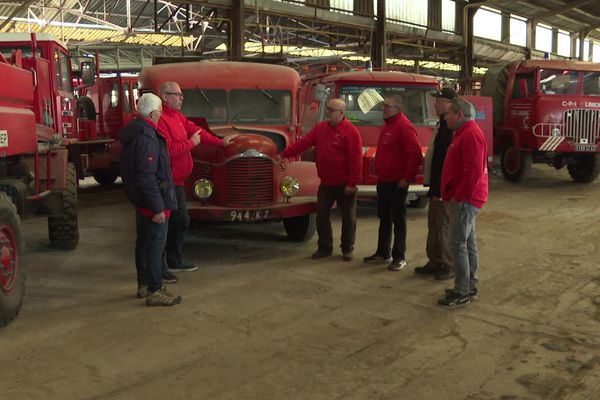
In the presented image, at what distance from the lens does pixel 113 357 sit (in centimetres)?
393

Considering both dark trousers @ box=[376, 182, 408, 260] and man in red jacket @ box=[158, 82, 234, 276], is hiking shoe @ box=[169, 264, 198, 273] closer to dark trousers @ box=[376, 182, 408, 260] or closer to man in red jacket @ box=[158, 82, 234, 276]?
man in red jacket @ box=[158, 82, 234, 276]

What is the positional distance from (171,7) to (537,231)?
736 inches

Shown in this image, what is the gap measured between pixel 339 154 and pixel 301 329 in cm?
236

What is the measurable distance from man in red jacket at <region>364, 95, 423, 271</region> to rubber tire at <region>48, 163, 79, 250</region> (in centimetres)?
360

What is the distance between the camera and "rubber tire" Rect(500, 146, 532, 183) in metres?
12.9

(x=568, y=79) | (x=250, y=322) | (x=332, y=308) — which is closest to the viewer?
(x=250, y=322)

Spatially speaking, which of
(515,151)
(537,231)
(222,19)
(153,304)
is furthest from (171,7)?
(153,304)

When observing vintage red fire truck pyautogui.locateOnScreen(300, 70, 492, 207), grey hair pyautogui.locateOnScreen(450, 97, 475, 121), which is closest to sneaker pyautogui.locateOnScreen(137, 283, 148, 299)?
grey hair pyautogui.locateOnScreen(450, 97, 475, 121)

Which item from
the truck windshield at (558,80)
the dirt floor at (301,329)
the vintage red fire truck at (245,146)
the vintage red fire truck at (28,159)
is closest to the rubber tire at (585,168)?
the truck windshield at (558,80)

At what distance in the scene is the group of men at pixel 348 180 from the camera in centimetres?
472

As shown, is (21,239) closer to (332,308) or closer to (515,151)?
(332,308)

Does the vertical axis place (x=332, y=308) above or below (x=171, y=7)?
below

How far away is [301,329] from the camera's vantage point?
4.45 m

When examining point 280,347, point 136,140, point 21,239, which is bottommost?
point 280,347
